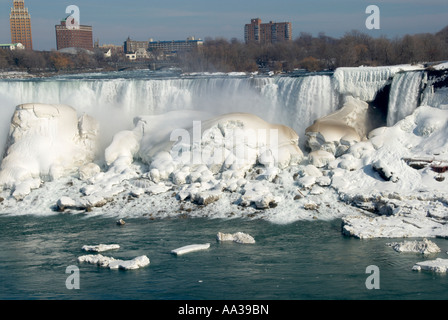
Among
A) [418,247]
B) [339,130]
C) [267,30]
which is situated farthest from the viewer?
[267,30]

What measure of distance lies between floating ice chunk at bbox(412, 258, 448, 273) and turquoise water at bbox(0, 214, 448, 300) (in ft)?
0.51

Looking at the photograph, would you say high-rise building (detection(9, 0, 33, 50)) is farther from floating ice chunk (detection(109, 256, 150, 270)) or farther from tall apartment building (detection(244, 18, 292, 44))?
floating ice chunk (detection(109, 256, 150, 270))

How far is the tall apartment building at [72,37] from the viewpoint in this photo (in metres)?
85.3

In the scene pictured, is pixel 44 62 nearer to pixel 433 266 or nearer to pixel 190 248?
pixel 190 248

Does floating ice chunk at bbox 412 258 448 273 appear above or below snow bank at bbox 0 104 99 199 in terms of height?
below

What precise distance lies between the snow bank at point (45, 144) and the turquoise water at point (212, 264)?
4179mm

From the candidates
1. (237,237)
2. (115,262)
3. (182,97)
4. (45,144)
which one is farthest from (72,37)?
(115,262)

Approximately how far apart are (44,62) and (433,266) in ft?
178

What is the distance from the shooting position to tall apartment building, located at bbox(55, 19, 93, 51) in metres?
85.3

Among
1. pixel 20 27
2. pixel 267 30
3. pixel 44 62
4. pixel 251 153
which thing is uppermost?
pixel 20 27

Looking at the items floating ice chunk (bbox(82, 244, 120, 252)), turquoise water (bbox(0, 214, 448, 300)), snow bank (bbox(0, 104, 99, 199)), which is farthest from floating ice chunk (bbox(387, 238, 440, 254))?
snow bank (bbox(0, 104, 99, 199))

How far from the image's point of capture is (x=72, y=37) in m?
87.9

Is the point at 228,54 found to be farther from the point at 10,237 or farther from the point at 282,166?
the point at 10,237

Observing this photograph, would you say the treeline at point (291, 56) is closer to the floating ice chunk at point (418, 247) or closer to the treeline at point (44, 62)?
the treeline at point (44, 62)
